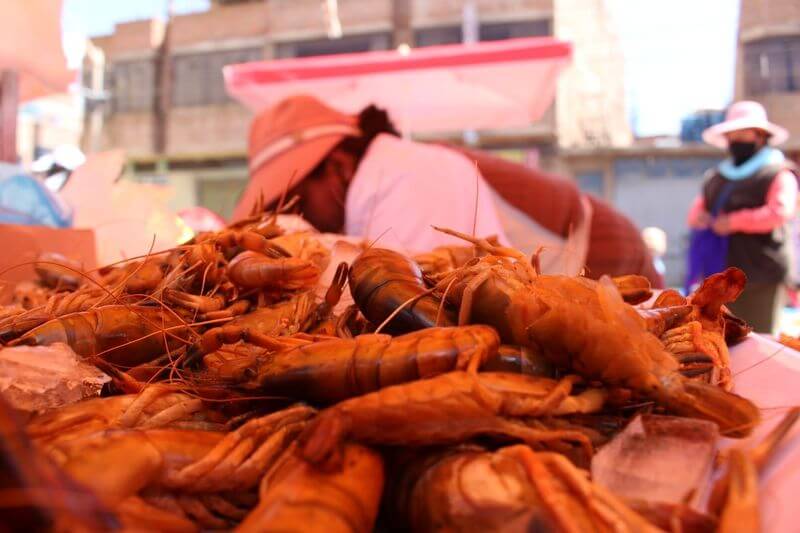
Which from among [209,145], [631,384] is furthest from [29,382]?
[209,145]

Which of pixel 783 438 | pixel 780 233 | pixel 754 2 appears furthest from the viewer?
pixel 754 2

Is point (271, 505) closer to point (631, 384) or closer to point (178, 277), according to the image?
point (631, 384)

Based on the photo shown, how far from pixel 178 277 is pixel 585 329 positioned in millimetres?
691

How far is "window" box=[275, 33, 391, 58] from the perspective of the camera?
30.3ft

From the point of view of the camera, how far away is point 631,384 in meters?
0.70

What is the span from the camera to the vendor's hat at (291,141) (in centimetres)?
218

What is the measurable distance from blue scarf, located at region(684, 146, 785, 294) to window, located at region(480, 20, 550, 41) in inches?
241

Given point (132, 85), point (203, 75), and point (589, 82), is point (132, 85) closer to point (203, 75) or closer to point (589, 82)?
point (203, 75)

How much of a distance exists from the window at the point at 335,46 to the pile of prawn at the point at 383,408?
29.1 ft

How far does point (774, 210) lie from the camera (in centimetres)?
293

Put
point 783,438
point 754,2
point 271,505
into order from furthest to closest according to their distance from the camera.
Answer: point 754,2, point 783,438, point 271,505

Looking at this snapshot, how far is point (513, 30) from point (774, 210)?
263 inches

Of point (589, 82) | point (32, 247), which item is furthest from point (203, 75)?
point (32, 247)

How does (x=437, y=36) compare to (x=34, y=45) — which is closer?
(x=34, y=45)
